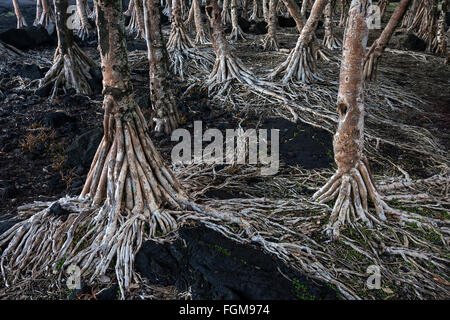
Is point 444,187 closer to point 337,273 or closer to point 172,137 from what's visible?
point 337,273

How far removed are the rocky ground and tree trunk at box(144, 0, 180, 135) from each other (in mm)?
307

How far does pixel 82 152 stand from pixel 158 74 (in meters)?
1.65

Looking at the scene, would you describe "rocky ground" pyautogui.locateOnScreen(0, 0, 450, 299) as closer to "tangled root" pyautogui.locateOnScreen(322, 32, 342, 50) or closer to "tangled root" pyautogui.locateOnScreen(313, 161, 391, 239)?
"tangled root" pyautogui.locateOnScreen(313, 161, 391, 239)

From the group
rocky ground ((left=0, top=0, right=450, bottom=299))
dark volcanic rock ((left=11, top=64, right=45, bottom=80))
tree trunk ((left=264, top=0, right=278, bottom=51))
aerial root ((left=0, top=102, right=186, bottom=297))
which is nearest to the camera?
rocky ground ((left=0, top=0, right=450, bottom=299))

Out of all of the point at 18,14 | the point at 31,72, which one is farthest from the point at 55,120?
the point at 18,14

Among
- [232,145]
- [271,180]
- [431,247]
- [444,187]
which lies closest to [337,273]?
[431,247]

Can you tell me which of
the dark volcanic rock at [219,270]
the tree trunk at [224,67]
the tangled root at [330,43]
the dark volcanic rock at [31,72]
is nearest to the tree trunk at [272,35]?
the tangled root at [330,43]

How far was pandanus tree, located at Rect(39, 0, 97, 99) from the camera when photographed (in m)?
7.34

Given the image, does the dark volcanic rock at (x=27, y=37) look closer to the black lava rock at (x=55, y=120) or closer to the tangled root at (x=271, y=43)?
the black lava rock at (x=55, y=120)

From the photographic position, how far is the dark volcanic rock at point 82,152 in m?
5.02

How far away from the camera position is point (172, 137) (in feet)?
19.2

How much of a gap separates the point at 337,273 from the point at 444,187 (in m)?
2.17

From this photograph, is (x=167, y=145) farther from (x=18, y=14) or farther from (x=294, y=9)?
(x=18, y=14)

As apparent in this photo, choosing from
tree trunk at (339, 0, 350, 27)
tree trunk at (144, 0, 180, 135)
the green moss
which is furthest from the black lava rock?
tree trunk at (339, 0, 350, 27)
